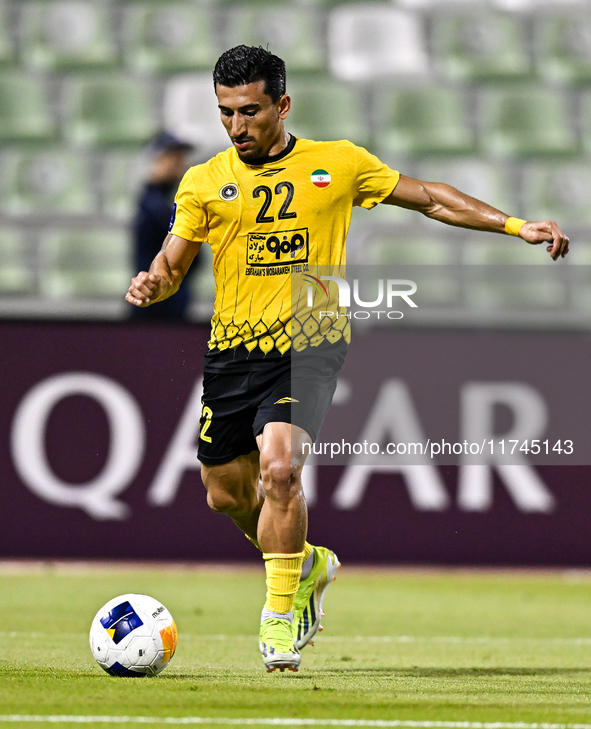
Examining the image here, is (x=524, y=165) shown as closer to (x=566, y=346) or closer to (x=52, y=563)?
(x=566, y=346)

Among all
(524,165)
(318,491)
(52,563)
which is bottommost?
(52,563)

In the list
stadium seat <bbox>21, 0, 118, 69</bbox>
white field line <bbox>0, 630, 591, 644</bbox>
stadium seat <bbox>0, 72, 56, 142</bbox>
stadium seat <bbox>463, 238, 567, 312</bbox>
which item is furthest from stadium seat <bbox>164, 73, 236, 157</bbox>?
white field line <bbox>0, 630, 591, 644</bbox>

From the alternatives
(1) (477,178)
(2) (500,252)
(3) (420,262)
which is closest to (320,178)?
(3) (420,262)

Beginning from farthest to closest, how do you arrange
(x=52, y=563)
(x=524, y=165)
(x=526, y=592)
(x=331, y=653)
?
(x=524, y=165)
(x=52, y=563)
(x=526, y=592)
(x=331, y=653)

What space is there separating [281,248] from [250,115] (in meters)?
0.58

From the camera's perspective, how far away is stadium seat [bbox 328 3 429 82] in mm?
12945

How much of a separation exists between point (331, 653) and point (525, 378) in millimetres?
3748

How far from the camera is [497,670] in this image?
5.70m

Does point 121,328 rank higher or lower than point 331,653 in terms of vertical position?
higher

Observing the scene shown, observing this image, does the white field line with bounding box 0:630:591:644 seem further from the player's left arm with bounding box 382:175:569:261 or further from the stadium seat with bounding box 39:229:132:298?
the stadium seat with bounding box 39:229:132:298

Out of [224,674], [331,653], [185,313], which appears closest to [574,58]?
[185,313]

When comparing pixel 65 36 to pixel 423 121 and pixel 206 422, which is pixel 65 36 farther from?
pixel 206 422

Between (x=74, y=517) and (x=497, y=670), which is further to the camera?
(x=74, y=517)

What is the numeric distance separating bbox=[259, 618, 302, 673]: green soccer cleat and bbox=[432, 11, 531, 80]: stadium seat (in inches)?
353
